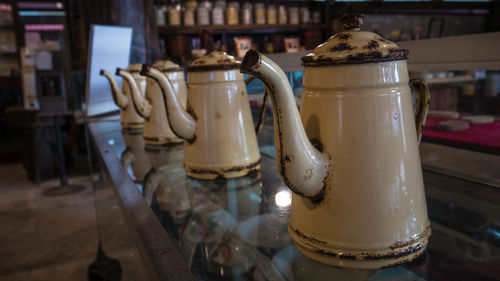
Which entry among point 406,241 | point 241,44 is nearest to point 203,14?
point 241,44

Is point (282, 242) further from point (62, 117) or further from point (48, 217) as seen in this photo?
point (62, 117)

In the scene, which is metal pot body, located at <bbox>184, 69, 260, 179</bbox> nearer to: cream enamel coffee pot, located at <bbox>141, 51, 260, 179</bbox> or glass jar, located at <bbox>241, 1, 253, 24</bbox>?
cream enamel coffee pot, located at <bbox>141, 51, 260, 179</bbox>

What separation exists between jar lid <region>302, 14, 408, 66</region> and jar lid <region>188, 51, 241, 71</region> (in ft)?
1.16

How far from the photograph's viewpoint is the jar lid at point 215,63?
2.46 ft

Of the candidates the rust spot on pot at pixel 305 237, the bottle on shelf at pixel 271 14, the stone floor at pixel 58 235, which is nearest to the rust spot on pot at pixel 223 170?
the rust spot on pot at pixel 305 237

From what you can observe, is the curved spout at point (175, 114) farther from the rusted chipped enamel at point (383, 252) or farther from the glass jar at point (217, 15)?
the glass jar at point (217, 15)

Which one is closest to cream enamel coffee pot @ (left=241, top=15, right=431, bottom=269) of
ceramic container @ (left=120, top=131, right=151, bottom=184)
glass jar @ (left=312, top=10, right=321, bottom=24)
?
ceramic container @ (left=120, top=131, right=151, bottom=184)

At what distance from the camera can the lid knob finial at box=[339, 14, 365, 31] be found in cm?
42

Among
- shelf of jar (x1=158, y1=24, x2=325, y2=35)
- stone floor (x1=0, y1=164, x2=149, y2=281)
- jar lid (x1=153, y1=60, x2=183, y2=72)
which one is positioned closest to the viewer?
jar lid (x1=153, y1=60, x2=183, y2=72)

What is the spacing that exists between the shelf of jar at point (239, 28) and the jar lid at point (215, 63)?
3.93 m

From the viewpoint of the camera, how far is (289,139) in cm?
40

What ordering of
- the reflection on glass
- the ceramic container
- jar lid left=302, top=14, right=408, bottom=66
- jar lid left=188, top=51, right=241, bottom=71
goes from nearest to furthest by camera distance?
jar lid left=302, top=14, right=408, bottom=66 < the reflection on glass < jar lid left=188, top=51, right=241, bottom=71 < the ceramic container

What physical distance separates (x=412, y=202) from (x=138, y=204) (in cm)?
40

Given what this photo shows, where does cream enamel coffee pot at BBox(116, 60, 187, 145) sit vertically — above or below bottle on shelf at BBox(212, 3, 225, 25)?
below
